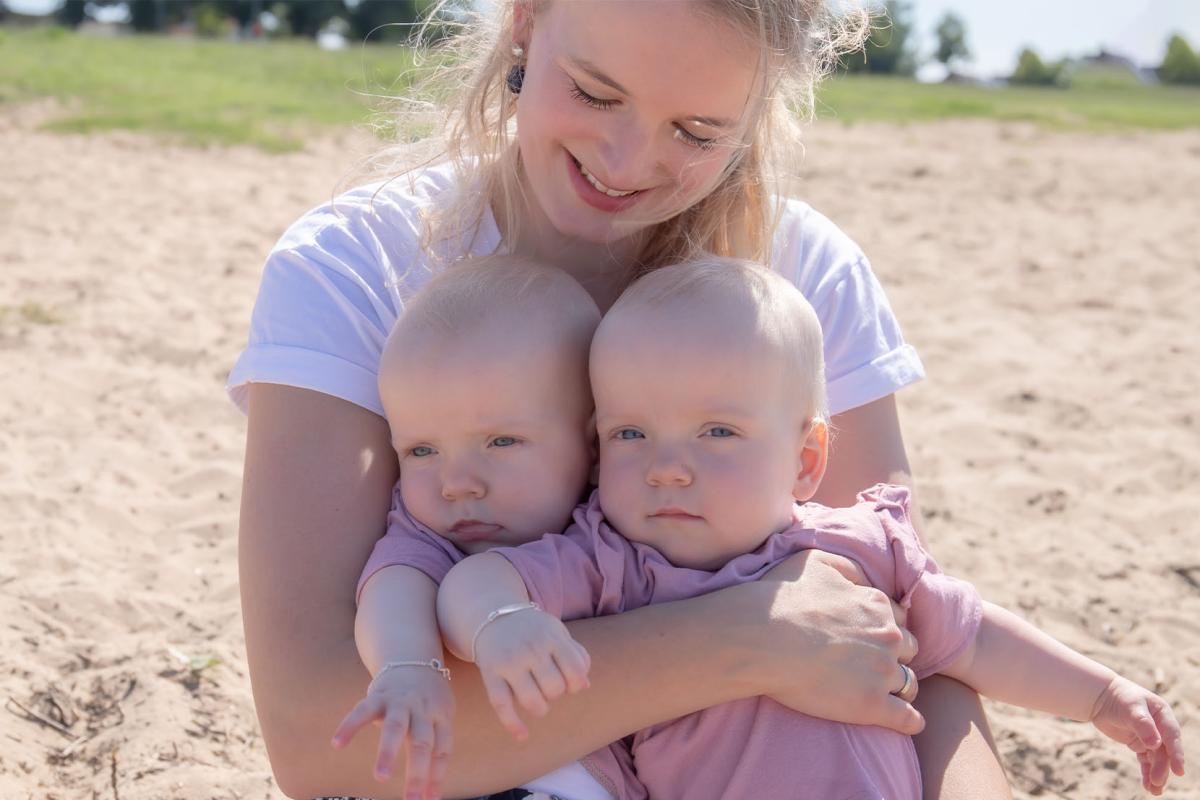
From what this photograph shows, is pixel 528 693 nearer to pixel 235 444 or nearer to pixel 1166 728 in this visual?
pixel 1166 728

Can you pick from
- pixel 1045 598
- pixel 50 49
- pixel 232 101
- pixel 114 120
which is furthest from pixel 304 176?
pixel 50 49

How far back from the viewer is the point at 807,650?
1.84m

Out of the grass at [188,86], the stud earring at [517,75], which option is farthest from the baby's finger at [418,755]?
the grass at [188,86]

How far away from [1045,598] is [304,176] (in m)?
7.46

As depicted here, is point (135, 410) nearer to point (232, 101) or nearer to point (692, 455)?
point (692, 455)

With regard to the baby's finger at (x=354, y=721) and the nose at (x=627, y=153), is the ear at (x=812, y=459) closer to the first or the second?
the nose at (x=627, y=153)

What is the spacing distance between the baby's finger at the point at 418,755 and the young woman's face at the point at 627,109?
977 millimetres

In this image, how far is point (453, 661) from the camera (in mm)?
1828

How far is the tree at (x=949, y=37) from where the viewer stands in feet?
176

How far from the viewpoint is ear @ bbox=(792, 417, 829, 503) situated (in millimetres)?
2061

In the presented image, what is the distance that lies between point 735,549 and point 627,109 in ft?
2.42

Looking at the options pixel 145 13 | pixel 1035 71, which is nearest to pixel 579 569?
pixel 1035 71

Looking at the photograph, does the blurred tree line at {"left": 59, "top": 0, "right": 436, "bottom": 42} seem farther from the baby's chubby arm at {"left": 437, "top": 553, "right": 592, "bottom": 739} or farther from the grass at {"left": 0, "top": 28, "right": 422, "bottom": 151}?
the baby's chubby arm at {"left": 437, "top": 553, "right": 592, "bottom": 739}

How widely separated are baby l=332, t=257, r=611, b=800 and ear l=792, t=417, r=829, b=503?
338 mm
